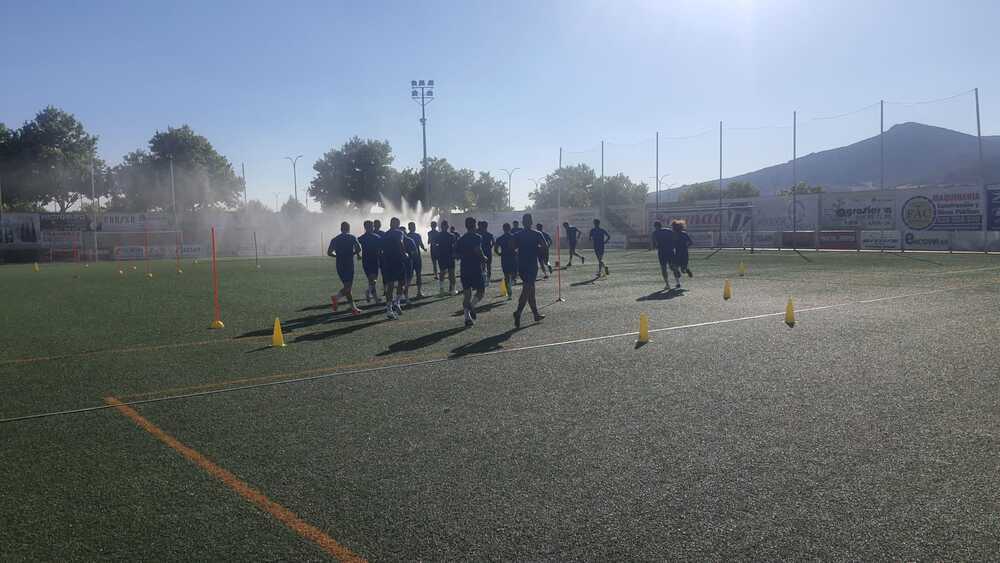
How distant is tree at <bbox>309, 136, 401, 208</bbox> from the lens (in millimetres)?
102750

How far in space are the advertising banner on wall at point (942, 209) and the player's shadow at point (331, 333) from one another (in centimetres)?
3483

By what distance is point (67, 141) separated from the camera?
86.1 meters

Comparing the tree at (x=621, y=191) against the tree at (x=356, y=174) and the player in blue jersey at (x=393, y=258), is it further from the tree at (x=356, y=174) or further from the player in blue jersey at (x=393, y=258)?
the player in blue jersey at (x=393, y=258)

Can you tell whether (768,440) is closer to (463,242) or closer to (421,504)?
(421,504)

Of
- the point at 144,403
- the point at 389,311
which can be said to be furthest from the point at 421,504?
the point at 389,311

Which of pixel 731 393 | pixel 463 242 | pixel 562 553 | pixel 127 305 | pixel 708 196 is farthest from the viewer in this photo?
pixel 708 196

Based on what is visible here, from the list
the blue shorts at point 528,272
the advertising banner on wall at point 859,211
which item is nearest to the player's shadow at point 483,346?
the blue shorts at point 528,272

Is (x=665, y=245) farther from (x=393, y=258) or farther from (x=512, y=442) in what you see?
(x=512, y=442)

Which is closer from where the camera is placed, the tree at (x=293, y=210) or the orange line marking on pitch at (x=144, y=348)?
the orange line marking on pitch at (x=144, y=348)

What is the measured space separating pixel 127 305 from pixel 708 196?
9841cm

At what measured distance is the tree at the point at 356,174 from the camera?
337 feet

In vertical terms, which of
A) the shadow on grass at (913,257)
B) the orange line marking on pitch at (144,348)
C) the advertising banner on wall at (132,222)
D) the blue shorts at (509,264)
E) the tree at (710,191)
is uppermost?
the tree at (710,191)

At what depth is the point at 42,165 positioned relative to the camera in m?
80.4

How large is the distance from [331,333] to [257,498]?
26.5ft
